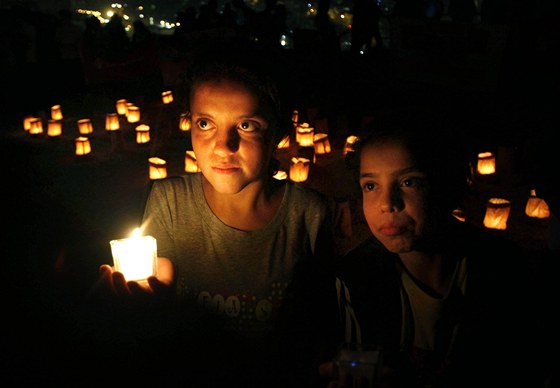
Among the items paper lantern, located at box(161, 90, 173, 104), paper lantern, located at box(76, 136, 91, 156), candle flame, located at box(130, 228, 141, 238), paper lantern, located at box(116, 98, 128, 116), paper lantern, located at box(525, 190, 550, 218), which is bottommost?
paper lantern, located at box(525, 190, 550, 218)

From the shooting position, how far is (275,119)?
2.27 meters

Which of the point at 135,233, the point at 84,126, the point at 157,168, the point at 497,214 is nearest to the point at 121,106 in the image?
the point at 84,126

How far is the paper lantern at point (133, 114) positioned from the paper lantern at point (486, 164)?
19.3 feet

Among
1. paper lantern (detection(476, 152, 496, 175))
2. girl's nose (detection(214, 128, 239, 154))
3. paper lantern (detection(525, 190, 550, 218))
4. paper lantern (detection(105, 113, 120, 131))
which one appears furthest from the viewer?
paper lantern (detection(105, 113, 120, 131))

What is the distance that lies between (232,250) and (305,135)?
5485 millimetres

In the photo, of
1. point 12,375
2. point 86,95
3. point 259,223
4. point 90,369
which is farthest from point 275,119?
point 86,95

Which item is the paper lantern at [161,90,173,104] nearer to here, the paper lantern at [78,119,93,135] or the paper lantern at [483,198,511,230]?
the paper lantern at [78,119,93,135]

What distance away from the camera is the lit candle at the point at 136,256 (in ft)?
7.18

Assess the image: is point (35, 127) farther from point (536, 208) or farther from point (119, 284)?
point (119, 284)

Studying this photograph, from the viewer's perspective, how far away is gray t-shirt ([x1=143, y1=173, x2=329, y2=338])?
7.50 feet

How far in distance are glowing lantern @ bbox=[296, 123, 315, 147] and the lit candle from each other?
551cm

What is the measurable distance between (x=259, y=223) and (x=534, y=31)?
878 centimetres

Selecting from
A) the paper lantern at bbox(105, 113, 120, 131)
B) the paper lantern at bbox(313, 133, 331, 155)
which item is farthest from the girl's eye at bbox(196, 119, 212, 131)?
the paper lantern at bbox(105, 113, 120, 131)

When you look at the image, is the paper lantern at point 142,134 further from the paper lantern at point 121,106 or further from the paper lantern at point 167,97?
the paper lantern at point 167,97
